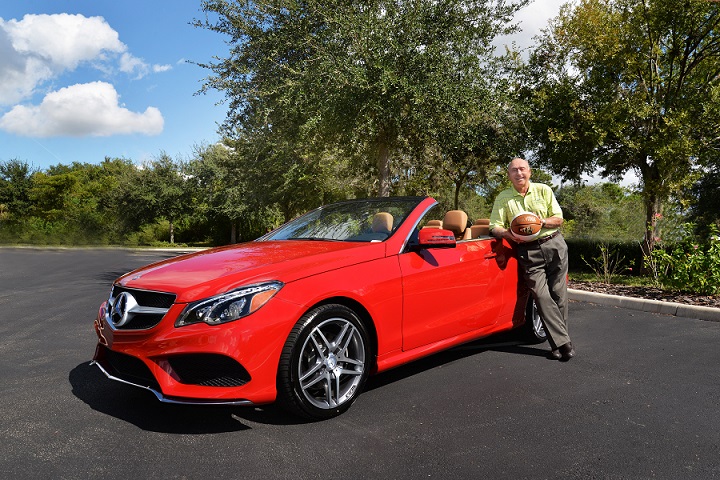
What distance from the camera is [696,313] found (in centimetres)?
741

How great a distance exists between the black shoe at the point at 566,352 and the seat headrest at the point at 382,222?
2143 millimetres

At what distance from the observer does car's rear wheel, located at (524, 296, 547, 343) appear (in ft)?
17.9

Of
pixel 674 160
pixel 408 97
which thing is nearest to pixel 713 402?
pixel 408 97

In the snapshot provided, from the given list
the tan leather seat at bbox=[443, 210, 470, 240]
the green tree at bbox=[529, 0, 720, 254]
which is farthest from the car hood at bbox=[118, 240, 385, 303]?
the green tree at bbox=[529, 0, 720, 254]

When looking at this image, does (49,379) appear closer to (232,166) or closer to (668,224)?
(668,224)

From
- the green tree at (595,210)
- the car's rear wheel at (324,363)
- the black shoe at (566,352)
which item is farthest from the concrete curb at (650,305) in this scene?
the green tree at (595,210)

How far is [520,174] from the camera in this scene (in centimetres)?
515

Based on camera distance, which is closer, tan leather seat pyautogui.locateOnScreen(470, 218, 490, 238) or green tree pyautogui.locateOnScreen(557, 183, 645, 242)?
tan leather seat pyautogui.locateOnScreen(470, 218, 490, 238)

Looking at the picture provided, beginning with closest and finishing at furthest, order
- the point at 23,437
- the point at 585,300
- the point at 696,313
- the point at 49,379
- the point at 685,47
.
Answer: the point at 23,437, the point at 49,379, the point at 696,313, the point at 585,300, the point at 685,47

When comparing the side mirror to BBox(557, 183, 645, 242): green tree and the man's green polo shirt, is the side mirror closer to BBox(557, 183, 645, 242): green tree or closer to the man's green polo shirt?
the man's green polo shirt

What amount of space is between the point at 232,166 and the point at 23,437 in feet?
103

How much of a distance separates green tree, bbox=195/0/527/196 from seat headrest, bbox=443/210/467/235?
6.03 metres

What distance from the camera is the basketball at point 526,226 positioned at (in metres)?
4.93

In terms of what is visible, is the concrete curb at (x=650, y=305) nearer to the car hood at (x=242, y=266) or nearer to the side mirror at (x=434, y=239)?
the side mirror at (x=434, y=239)
